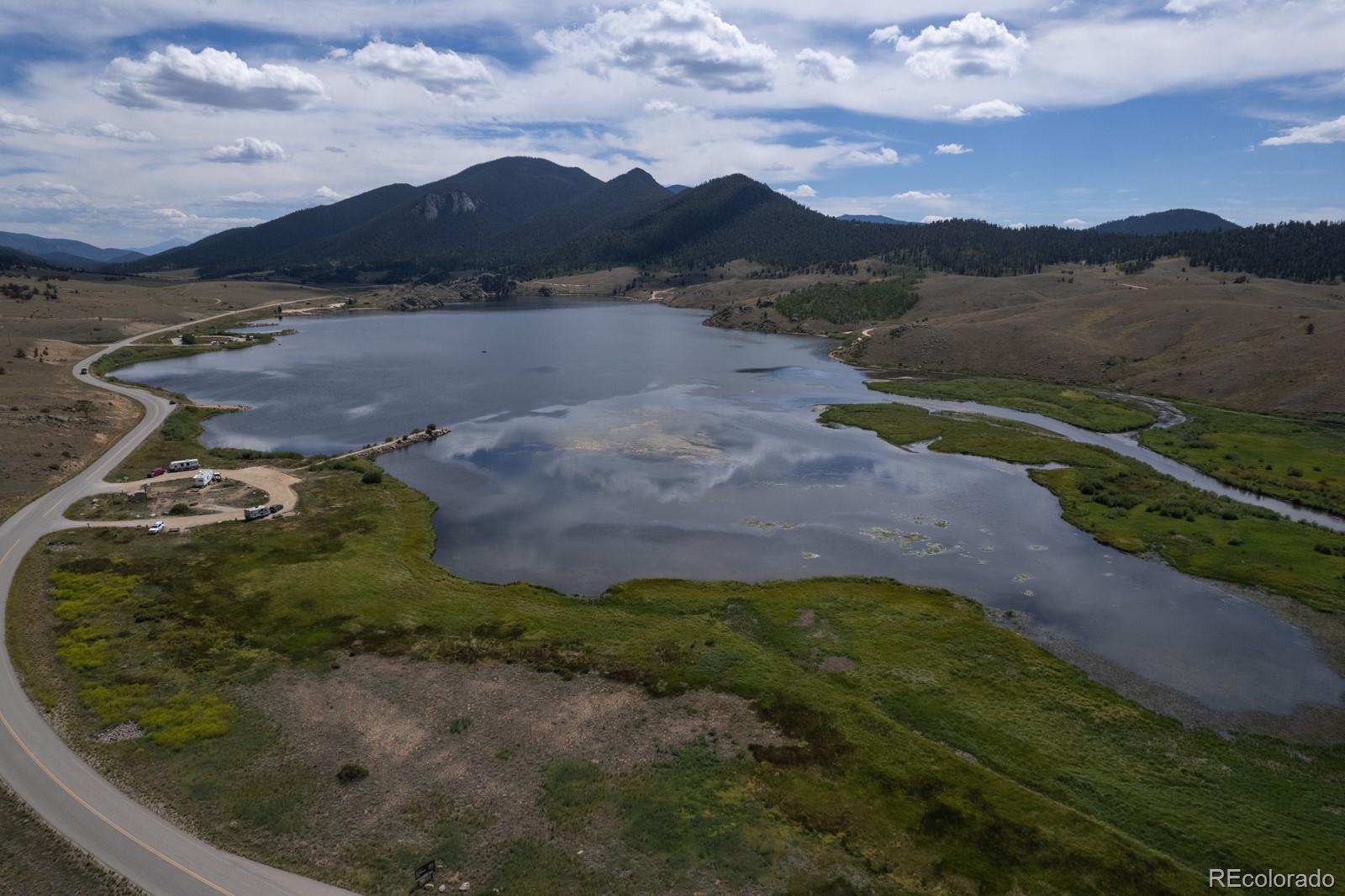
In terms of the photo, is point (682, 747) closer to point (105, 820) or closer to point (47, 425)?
point (105, 820)

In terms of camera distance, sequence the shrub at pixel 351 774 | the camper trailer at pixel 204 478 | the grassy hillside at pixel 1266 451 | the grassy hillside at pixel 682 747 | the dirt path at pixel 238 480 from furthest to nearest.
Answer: the grassy hillside at pixel 1266 451
the camper trailer at pixel 204 478
the dirt path at pixel 238 480
the shrub at pixel 351 774
the grassy hillside at pixel 682 747

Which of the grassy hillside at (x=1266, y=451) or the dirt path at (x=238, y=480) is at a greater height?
the grassy hillside at (x=1266, y=451)

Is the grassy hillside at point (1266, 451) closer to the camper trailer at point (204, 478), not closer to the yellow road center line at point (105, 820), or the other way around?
the yellow road center line at point (105, 820)

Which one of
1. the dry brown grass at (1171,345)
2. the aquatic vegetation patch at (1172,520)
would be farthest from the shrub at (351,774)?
the dry brown grass at (1171,345)

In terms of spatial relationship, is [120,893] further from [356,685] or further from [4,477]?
[4,477]

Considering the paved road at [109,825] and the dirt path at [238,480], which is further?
the dirt path at [238,480]
